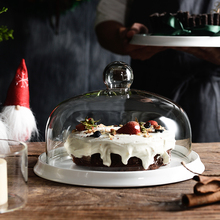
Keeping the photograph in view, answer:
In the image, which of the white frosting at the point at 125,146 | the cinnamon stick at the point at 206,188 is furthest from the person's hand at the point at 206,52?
the cinnamon stick at the point at 206,188

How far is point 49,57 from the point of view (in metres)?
2.50

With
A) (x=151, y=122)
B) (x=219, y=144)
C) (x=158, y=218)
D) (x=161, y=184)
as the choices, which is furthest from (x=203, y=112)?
(x=158, y=218)

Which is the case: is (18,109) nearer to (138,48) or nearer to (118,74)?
(118,74)

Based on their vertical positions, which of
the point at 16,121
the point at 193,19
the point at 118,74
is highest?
the point at 193,19

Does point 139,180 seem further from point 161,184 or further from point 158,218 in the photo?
point 158,218

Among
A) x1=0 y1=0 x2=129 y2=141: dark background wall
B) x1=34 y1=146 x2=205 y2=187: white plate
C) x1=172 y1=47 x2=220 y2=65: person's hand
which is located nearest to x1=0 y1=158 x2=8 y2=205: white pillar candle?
x1=34 y1=146 x2=205 y2=187: white plate

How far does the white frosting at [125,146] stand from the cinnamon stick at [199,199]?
0.63 feet

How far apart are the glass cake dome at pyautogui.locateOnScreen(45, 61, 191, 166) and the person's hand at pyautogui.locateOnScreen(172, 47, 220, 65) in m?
Answer: 0.85

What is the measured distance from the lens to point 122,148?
0.88 meters

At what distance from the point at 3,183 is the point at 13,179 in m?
0.03

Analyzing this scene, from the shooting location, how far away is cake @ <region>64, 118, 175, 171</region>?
89 centimetres

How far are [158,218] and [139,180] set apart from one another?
185 mm

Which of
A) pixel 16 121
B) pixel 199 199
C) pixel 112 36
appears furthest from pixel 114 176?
pixel 112 36

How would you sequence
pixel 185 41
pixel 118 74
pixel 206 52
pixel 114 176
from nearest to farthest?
pixel 114 176
pixel 118 74
pixel 185 41
pixel 206 52
